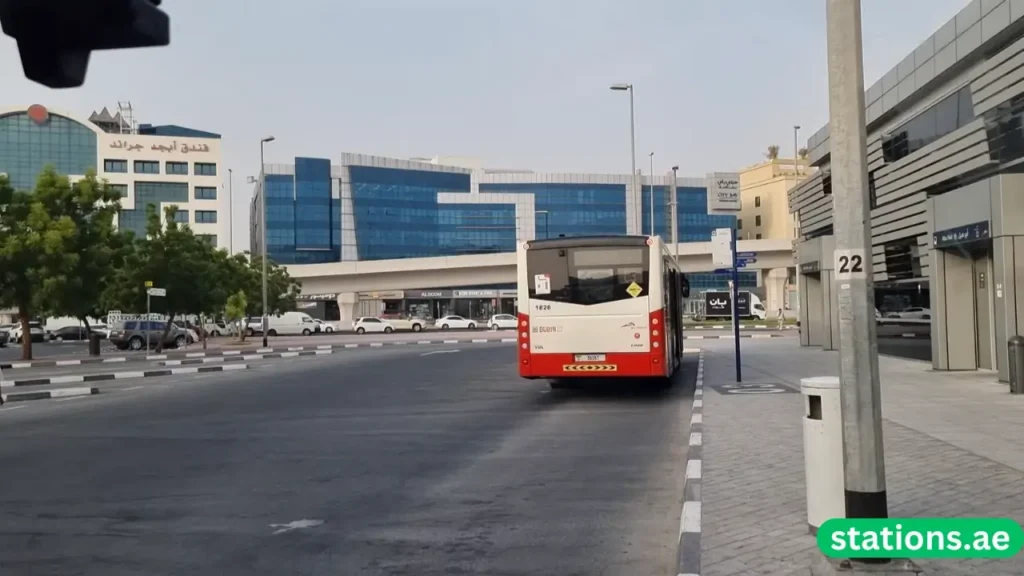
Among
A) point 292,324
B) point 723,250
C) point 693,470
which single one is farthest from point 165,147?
point 693,470

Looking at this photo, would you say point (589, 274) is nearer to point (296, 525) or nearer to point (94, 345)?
point (296, 525)

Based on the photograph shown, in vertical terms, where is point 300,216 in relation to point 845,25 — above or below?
above

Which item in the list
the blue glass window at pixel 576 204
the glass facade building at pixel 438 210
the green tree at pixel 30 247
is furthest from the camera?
the blue glass window at pixel 576 204

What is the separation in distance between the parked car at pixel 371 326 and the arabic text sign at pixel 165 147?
33.3m

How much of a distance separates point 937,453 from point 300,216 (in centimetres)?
9507

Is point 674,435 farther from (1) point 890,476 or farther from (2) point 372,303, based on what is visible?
(2) point 372,303

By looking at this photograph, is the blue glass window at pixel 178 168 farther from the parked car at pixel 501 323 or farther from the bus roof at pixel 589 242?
the bus roof at pixel 589 242

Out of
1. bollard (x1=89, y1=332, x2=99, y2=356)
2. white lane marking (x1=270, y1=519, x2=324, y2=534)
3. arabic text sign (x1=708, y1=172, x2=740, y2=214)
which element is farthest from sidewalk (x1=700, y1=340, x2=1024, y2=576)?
bollard (x1=89, y1=332, x2=99, y2=356)

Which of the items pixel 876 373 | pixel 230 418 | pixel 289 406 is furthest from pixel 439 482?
pixel 289 406

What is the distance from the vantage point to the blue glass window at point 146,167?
91375 millimetres

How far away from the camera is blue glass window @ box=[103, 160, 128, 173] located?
8975 centimetres

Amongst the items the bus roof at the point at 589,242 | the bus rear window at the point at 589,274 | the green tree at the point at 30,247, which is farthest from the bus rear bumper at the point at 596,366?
the green tree at the point at 30,247

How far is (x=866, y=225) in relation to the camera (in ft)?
18.4

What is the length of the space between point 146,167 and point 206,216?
7.33 m
